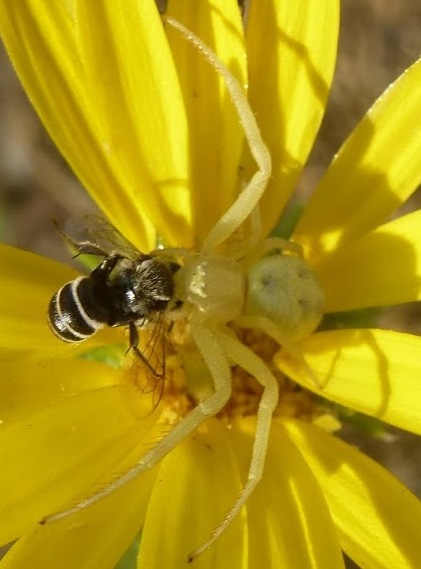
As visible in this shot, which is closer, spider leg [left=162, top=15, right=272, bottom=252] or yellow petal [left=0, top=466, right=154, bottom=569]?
yellow petal [left=0, top=466, right=154, bottom=569]

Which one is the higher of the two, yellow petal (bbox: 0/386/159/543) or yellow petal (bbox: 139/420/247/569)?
yellow petal (bbox: 0/386/159/543)

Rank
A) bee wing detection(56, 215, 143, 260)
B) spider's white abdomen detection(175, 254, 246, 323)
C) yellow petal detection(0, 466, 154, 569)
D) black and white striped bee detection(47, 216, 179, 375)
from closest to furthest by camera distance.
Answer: yellow petal detection(0, 466, 154, 569) < black and white striped bee detection(47, 216, 179, 375) < bee wing detection(56, 215, 143, 260) < spider's white abdomen detection(175, 254, 246, 323)

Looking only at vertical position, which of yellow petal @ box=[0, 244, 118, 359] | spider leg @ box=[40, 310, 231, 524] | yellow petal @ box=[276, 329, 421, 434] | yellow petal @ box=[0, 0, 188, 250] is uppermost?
yellow petal @ box=[0, 0, 188, 250]

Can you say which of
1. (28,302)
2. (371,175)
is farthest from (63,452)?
(371,175)

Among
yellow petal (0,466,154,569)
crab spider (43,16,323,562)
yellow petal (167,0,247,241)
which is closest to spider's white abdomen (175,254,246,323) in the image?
crab spider (43,16,323,562)

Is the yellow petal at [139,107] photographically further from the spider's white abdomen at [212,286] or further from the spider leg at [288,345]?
the spider leg at [288,345]

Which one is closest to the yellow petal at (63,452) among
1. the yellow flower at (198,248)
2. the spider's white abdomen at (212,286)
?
the yellow flower at (198,248)

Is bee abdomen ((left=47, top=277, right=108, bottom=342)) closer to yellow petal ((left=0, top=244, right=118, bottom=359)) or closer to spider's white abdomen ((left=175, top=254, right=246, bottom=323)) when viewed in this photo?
yellow petal ((left=0, top=244, right=118, bottom=359))

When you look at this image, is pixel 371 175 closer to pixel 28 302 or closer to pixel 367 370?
pixel 367 370
